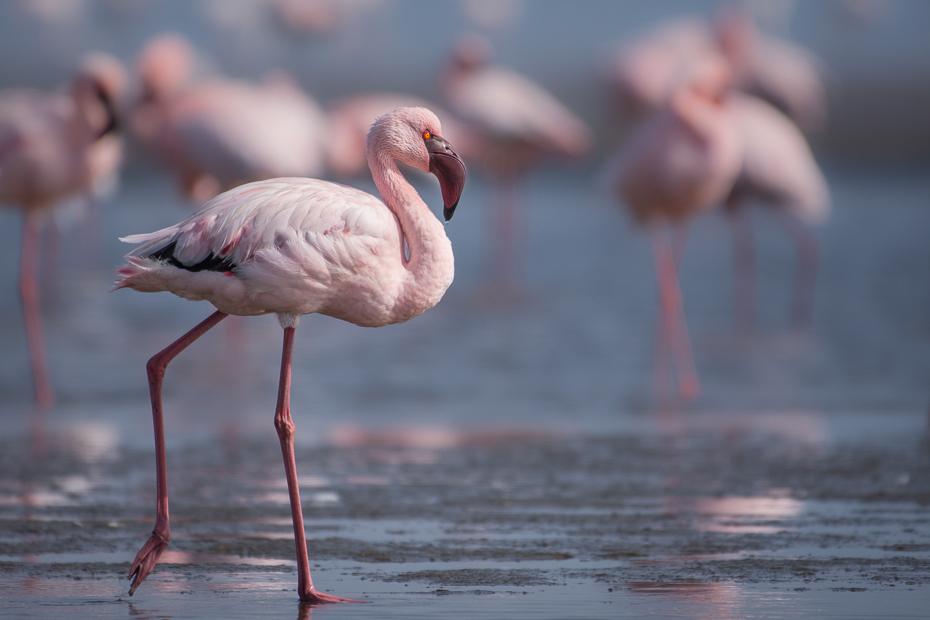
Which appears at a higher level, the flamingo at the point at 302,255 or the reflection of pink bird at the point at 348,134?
the reflection of pink bird at the point at 348,134

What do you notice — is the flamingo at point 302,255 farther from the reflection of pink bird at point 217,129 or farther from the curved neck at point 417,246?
the reflection of pink bird at point 217,129

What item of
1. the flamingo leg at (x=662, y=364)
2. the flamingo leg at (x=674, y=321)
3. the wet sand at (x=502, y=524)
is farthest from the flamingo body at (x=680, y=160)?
the wet sand at (x=502, y=524)

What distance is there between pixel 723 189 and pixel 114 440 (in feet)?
13.9

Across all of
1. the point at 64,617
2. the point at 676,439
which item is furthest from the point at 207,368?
the point at 64,617

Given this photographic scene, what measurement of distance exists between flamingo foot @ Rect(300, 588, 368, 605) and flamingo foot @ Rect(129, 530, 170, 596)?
1.37 ft

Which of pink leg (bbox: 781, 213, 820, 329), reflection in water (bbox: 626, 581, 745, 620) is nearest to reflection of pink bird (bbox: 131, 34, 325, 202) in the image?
pink leg (bbox: 781, 213, 820, 329)

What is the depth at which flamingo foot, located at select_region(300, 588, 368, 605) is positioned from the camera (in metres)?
3.33

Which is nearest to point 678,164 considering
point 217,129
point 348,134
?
point 217,129

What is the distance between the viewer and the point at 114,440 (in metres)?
5.75

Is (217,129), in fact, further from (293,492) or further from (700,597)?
(700,597)

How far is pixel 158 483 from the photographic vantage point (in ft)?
12.1

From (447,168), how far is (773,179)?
6.27 meters

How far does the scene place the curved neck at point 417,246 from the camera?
3.91m

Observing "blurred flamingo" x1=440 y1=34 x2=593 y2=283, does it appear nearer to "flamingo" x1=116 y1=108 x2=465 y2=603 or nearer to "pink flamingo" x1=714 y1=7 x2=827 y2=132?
"pink flamingo" x1=714 y1=7 x2=827 y2=132
